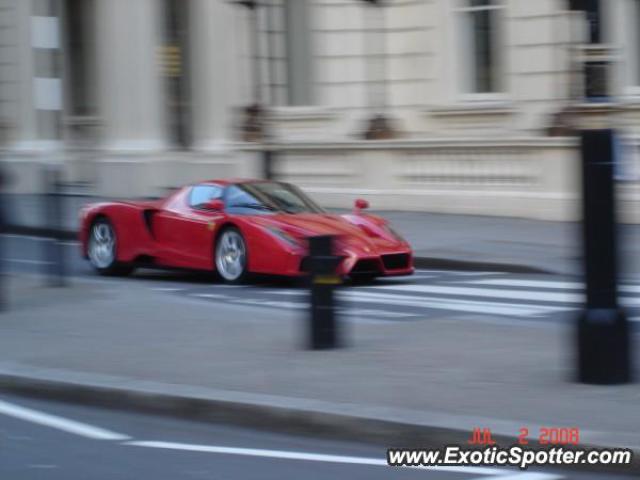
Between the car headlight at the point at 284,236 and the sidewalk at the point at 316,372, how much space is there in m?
1.81

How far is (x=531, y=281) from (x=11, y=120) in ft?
60.0

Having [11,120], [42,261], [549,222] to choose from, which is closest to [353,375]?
[42,261]

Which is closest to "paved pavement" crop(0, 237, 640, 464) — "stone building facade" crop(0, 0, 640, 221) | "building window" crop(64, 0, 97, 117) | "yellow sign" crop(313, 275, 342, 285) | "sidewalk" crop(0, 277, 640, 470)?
"sidewalk" crop(0, 277, 640, 470)

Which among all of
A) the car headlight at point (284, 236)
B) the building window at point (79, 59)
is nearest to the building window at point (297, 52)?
the building window at point (79, 59)

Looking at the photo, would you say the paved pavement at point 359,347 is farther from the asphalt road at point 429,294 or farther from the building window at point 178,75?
the building window at point 178,75

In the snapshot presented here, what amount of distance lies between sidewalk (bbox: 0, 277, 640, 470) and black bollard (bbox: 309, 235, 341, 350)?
0.18 m

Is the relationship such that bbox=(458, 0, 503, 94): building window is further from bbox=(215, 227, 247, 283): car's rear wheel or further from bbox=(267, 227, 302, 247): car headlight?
bbox=(267, 227, 302, 247): car headlight

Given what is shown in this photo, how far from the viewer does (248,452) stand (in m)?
7.14

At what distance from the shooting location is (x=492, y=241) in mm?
18594

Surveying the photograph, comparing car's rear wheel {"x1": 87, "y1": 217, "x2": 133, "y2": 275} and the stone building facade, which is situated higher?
A: the stone building facade

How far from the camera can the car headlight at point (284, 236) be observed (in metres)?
14.4

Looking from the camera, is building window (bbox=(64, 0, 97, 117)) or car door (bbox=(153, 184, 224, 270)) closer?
car door (bbox=(153, 184, 224, 270))

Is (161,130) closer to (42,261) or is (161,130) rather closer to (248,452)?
(42,261)

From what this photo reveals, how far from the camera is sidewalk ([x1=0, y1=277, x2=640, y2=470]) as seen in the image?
7.39 m
